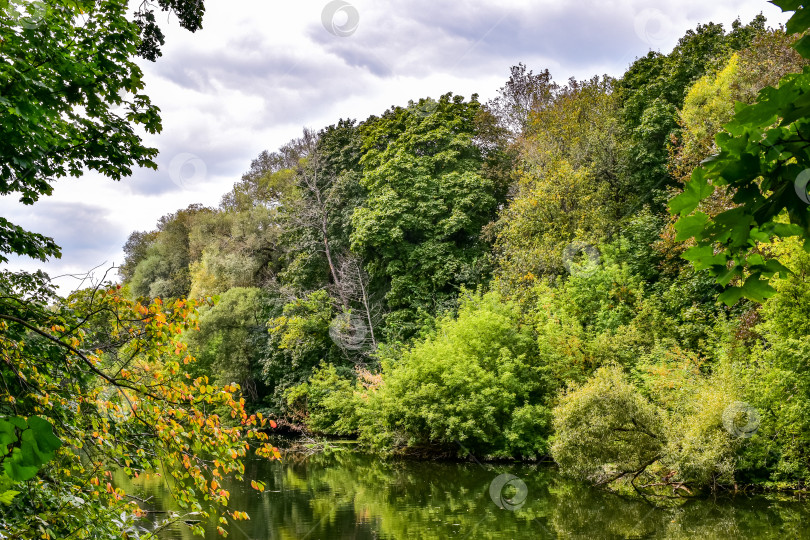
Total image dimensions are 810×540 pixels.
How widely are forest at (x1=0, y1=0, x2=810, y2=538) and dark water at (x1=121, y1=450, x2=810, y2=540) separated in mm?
862

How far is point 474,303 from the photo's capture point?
57.8 ft

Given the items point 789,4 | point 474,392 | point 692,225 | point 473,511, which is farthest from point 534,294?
point 789,4

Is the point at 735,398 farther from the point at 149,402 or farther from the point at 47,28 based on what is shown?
the point at 47,28

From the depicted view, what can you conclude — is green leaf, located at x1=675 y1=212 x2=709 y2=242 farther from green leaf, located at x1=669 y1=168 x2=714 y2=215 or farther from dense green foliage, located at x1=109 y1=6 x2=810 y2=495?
dense green foliage, located at x1=109 y1=6 x2=810 y2=495

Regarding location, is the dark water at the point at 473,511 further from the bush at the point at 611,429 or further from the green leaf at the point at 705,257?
the green leaf at the point at 705,257

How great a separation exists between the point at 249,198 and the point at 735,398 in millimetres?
32840

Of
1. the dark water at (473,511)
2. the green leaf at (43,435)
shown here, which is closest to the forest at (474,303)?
the green leaf at (43,435)

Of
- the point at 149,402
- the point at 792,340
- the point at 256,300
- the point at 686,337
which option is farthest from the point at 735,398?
the point at 256,300

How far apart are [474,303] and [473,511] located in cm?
806

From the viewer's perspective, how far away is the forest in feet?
11.1

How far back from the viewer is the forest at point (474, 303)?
11.1 feet

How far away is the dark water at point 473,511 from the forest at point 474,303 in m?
0.86

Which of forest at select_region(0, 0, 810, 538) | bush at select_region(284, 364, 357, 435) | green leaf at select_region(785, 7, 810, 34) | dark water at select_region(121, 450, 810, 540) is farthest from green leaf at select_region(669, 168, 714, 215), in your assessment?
→ bush at select_region(284, 364, 357, 435)

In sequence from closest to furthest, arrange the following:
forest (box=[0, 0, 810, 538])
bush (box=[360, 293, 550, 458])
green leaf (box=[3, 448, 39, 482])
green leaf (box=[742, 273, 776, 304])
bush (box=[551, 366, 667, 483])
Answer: green leaf (box=[3, 448, 39, 482]) < green leaf (box=[742, 273, 776, 304]) < forest (box=[0, 0, 810, 538]) < bush (box=[551, 366, 667, 483]) < bush (box=[360, 293, 550, 458])
